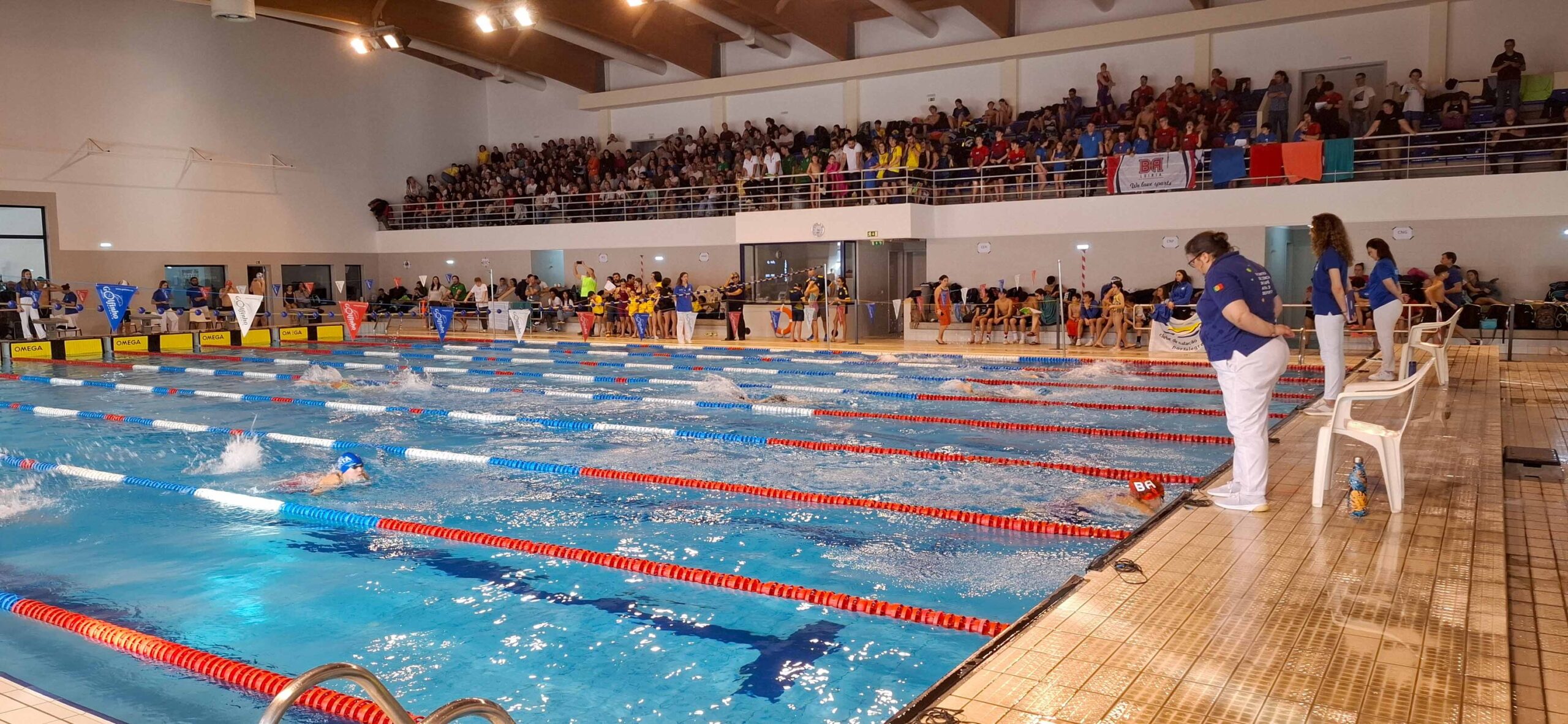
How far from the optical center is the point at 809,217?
16.8 metres

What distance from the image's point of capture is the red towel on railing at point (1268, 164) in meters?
13.5

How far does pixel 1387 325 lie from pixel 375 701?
7320 mm

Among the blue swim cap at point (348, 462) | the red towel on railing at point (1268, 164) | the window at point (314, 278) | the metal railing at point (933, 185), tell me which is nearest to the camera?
the blue swim cap at point (348, 462)

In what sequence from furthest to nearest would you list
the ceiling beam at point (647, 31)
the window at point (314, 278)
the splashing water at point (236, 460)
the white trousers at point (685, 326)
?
the window at point (314, 278)
the ceiling beam at point (647, 31)
the white trousers at point (685, 326)
the splashing water at point (236, 460)

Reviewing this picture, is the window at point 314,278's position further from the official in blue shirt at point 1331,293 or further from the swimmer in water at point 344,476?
the official in blue shirt at point 1331,293

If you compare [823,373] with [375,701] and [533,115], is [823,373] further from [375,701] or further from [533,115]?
[533,115]

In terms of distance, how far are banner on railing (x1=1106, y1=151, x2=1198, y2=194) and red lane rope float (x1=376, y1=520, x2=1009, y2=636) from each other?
10.7 meters

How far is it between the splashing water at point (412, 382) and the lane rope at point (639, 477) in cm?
255

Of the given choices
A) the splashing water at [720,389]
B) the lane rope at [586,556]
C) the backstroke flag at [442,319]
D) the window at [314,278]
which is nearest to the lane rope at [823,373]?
the splashing water at [720,389]

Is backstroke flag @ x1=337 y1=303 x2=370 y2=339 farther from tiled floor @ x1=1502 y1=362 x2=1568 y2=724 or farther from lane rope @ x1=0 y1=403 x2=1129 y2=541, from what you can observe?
tiled floor @ x1=1502 y1=362 x2=1568 y2=724

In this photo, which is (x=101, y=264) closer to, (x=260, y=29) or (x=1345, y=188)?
(x=260, y=29)

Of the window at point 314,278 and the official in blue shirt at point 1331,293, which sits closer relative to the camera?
the official in blue shirt at point 1331,293

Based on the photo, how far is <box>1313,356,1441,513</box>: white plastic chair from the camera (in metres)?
3.99

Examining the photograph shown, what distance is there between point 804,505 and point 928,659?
2.18 meters
